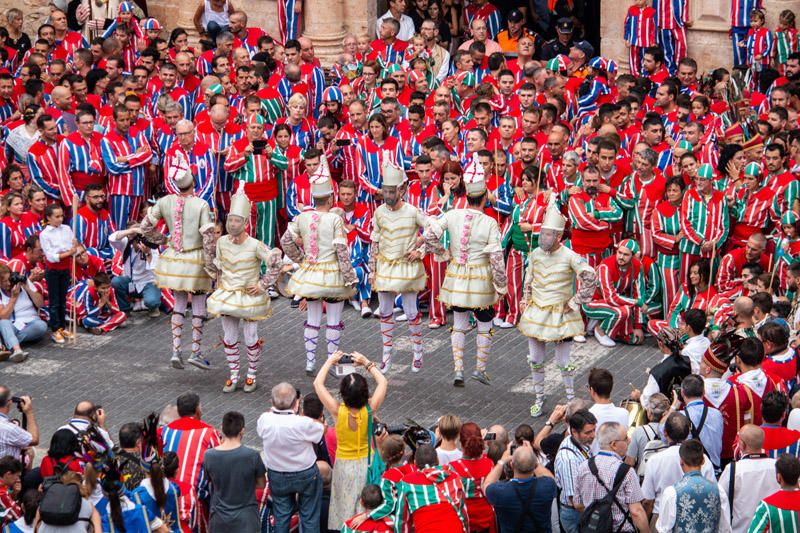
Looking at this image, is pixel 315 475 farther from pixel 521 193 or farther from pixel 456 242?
pixel 521 193

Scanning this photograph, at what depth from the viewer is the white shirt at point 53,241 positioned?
51.4ft

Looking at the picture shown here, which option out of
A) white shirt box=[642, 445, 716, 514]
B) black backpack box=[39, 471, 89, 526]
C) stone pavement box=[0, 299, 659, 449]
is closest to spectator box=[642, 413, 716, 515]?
white shirt box=[642, 445, 716, 514]

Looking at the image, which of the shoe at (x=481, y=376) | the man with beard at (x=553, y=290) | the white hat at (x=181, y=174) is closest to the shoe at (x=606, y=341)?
the shoe at (x=481, y=376)

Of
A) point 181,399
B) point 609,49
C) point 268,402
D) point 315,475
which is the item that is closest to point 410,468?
point 315,475

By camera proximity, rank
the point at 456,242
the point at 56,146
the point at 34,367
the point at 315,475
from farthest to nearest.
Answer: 1. the point at 56,146
2. the point at 34,367
3. the point at 456,242
4. the point at 315,475

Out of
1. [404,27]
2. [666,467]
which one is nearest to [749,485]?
[666,467]

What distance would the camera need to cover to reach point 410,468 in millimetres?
9828

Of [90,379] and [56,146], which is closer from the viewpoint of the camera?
[90,379]

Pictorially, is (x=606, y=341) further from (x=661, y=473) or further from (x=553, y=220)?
(x=661, y=473)

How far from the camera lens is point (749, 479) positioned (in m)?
9.98

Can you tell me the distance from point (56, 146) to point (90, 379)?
368cm

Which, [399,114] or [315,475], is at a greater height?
[399,114]

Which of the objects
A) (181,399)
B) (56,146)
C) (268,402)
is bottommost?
(268,402)

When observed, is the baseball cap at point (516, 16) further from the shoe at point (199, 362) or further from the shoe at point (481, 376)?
the shoe at point (199, 362)
